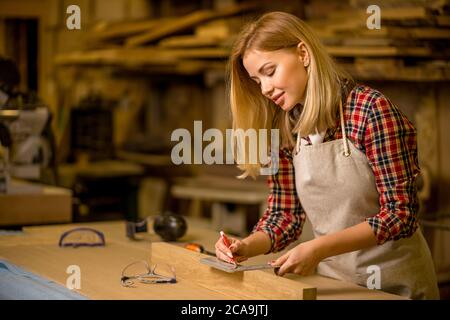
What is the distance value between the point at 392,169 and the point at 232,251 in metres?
0.50

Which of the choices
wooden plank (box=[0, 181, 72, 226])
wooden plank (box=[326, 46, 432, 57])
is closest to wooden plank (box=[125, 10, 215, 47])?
wooden plank (box=[326, 46, 432, 57])

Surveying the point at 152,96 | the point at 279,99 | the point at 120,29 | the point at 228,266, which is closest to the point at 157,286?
the point at 228,266

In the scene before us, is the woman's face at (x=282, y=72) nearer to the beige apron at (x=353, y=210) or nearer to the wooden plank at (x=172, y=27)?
the beige apron at (x=353, y=210)

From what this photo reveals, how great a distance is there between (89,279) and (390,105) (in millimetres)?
957

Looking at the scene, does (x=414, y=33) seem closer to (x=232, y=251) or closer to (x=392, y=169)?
(x=392, y=169)

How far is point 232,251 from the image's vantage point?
2.24 meters

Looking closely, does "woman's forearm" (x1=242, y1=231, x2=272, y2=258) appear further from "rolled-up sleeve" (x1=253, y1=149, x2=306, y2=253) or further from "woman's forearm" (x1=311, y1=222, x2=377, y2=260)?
"woman's forearm" (x1=311, y1=222, x2=377, y2=260)

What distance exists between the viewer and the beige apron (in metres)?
2.33

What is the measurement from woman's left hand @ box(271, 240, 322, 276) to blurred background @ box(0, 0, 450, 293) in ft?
4.66

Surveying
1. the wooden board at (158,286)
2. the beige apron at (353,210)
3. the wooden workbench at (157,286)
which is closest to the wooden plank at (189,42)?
the wooden workbench at (157,286)

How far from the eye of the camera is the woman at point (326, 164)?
2.15 m

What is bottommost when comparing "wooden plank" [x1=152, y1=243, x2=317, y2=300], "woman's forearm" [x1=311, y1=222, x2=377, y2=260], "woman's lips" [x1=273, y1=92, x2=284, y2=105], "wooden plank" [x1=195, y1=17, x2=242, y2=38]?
"wooden plank" [x1=152, y1=243, x2=317, y2=300]
